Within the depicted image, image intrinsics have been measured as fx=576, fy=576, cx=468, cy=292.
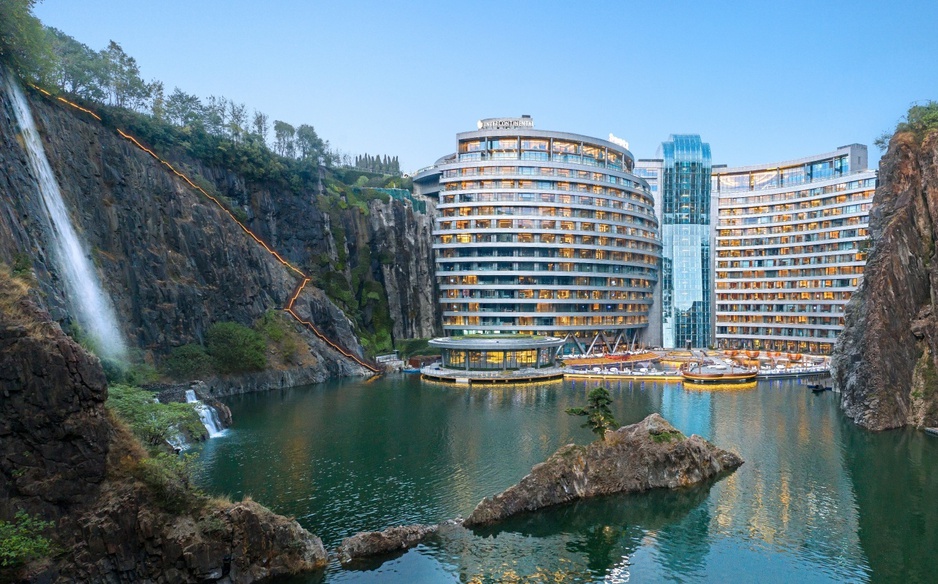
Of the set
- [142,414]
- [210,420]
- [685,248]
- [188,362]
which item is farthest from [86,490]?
[685,248]

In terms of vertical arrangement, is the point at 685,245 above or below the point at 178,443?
above

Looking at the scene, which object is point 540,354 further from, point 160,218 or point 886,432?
point 160,218

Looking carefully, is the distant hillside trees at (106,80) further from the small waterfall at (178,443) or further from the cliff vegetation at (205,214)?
the small waterfall at (178,443)

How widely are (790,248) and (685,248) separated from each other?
23959mm

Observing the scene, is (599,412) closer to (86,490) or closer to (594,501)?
(594,501)

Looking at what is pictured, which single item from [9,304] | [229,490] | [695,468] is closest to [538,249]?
[695,468]

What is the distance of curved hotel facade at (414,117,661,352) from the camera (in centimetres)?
12569

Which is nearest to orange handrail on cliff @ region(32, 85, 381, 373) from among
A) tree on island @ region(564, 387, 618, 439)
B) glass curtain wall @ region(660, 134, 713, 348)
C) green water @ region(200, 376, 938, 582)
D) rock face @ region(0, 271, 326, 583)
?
green water @ region(200, 376, 938, 582)

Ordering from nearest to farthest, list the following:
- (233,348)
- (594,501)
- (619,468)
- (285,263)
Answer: (594,501), (619,468), (233,348), (285,263)

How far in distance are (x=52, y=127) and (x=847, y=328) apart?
370ft

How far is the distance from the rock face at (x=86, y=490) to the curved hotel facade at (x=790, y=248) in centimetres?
13512

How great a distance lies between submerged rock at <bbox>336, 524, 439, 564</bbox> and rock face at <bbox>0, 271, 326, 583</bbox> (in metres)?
3.79

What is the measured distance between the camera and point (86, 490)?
30.0 m

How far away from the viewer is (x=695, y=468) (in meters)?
48.6
